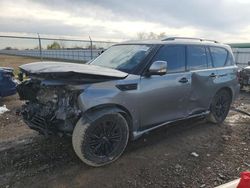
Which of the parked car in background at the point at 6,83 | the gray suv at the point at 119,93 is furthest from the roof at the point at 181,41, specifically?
the parked car in background at the point at 6,83

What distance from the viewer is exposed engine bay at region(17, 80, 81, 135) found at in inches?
137

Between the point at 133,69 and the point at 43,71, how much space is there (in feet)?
4.47

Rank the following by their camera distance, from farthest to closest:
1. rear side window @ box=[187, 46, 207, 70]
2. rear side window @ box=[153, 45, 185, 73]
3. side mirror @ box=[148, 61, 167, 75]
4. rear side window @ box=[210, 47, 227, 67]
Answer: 1. rear side window @ box=[210, 47, 227, 67]
2. rear side window @ box=[187, 46, 207, 70]
3. rear side window @ box=[153, 45, 185, 73]
4. side mirror @ box=[148, 61, 167, 75]

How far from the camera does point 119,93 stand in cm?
375

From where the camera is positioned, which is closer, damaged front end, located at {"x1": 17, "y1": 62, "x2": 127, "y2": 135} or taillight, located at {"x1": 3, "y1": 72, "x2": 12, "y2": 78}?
damaged front end, located at {"x1": 17, "y1": 62, "x2": 127, "y2": 135}

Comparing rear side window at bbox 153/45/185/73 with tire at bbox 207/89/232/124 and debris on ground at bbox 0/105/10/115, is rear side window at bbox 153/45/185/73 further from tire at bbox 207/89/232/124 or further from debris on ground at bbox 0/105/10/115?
debris on ground at bbox 0/105/10/115


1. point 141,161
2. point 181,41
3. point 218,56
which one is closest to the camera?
point 141,161

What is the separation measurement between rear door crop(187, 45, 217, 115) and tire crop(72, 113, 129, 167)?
67.7 inches

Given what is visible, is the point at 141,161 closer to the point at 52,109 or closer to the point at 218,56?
the point at 52,109

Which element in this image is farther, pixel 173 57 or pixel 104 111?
pixel 173 57

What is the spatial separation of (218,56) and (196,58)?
0.86 metres

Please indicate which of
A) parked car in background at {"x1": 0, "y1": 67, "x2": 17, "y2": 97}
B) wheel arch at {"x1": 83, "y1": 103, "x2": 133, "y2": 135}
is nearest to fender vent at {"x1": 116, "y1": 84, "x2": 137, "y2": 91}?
wheel arch at {"x1": 83, "y1": 103, "x2": 133, "y2": 135}

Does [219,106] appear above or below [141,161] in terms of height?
above

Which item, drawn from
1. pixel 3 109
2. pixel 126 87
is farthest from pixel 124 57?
pixel 3 109
